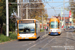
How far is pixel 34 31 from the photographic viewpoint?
2166 cm

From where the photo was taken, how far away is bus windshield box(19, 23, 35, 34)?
21.7 meters

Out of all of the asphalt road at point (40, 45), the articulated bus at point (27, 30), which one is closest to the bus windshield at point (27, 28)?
the articulated bus at point (27, 30)

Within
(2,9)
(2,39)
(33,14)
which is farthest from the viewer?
(33,14)

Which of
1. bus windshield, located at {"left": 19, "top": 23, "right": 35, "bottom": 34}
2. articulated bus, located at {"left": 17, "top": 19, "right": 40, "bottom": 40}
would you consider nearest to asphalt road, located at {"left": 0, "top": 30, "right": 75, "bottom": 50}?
articulated bus, located at {"left": 17, "top": 19, "right": 40, "bottom": 40}

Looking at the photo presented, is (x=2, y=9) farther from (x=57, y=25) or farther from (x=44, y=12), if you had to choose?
(x=44, y=12)

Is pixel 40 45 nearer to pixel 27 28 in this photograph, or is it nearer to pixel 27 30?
pixel 27 30

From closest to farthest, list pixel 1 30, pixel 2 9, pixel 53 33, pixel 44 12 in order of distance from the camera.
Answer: pixel 2 9 < pixel 1 30 < pixel 53 33 < pixel 44 12

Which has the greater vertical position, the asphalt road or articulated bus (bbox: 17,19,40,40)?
articulated bus (bbox: 17,19,40,40)

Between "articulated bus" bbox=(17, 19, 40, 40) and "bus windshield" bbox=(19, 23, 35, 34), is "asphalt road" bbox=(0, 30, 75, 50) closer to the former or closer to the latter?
"articulated bus" bbox=(17, 19, 40, 40)

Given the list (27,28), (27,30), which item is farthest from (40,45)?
(27,28)

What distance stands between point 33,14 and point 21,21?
33698 mm

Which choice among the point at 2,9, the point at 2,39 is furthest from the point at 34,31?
the point at 2,9

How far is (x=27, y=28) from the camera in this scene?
21.7 m

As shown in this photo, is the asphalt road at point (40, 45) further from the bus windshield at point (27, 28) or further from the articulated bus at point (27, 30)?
the bus windshield at point (27, 28)
